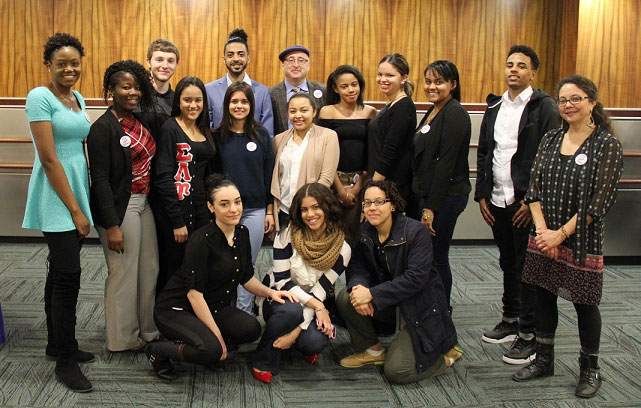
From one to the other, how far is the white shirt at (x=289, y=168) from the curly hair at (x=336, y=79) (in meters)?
0.35

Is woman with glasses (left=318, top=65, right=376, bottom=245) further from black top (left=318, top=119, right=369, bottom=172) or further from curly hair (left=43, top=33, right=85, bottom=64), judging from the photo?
curly hair (left=43, top=33, right=85, bottom=64)

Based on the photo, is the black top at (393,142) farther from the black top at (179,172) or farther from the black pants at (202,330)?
the black pants at (202,330)

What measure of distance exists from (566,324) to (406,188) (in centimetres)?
129

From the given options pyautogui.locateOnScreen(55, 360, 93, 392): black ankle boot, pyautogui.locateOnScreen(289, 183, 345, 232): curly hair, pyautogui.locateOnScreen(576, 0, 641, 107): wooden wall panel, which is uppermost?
pyautogui.locateOnScreen(576, 0, 641, 107): wooden wall panel

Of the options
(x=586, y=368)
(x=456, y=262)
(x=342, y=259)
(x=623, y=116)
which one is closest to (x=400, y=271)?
(x=342, y=259)

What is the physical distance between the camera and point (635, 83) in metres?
5.01

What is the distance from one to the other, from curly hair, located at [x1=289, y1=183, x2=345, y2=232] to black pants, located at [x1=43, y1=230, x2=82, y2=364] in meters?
0.99

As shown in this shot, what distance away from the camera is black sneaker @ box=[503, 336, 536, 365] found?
3035 mm

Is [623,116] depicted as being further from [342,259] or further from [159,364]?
[159,364]

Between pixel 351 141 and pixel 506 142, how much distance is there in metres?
0.82

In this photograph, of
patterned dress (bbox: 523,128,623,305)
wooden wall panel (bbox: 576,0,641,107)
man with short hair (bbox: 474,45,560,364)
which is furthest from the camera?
→ wooden wall panel (bbox: 576,0,641,107)

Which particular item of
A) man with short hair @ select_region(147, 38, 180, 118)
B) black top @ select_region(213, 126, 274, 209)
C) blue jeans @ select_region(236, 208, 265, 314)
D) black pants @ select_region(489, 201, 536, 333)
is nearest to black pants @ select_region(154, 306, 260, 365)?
blue jeans @ select_region(236, 208, 265, 314)

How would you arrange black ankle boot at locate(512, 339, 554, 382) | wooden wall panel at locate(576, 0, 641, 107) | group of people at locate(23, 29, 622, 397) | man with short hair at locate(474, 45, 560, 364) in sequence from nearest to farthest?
1. group of people at locate(23, 29, 622, 397)
2. black ankle boot at locate(512, 339, 554, 382)
3. man with short hair at locate(474, 45, 560, 364)
4. wooden wall panel at locate(576, 0, 641, 107)

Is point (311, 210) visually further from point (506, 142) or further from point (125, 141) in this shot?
point (506, 142)
